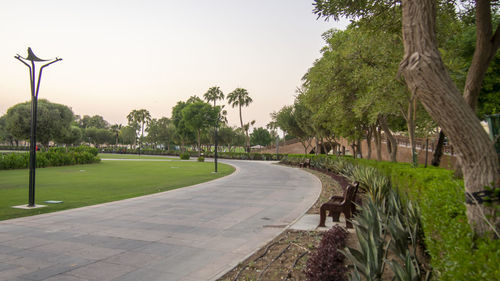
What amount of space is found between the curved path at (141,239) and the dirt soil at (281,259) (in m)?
0.26

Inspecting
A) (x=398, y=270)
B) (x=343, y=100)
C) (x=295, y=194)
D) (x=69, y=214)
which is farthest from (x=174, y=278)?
(x=343, y=100)

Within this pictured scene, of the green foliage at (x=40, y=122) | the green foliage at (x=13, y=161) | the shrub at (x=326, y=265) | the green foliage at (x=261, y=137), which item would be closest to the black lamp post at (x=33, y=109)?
the shrub at (x=326, y=265)

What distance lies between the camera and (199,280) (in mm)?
4484

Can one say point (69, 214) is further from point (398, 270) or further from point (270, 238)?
point (398, 270)

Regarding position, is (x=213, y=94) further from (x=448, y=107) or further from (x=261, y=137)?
(x=448, y=107)

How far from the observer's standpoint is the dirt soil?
4465 mm

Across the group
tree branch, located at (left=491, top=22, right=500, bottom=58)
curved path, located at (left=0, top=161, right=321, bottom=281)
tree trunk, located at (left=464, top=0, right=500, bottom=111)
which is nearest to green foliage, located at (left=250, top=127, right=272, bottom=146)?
curved path, located at (left=0, top=161, right=321, bottom=281)

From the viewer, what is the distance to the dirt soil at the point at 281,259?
4465mm

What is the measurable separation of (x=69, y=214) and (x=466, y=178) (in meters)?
9.56

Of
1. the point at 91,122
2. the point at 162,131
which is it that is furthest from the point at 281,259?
the point at 91,122

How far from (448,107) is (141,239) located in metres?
5.99

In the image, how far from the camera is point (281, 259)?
5.09 metres

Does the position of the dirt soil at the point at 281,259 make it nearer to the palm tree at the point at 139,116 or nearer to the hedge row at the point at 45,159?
the hedge row at the point at 45,159

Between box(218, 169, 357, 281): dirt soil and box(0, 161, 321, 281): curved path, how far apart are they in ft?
0.85
